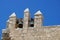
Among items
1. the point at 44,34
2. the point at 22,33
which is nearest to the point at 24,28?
the point at 22,33

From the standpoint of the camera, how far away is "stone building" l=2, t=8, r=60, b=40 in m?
18.8

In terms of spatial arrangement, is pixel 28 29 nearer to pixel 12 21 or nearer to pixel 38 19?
pixel 38 19

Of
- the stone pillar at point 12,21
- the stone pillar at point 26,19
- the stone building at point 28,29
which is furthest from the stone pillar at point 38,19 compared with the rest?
the stone pillar at point 12,21

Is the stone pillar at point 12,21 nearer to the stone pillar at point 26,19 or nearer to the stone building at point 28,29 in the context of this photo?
the stone building at point 28,29

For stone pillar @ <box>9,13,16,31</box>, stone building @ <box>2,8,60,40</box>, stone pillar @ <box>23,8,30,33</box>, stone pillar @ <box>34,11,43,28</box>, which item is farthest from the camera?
stone pillar @ <box>9,13,16,31</box>

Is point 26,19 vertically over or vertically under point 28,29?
over

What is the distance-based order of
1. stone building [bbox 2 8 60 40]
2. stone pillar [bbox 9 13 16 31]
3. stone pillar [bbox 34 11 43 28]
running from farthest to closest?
stone pillar [bbox 9 13 16 31] → stone pillar [bbox 34 11 43 28] → stone building [bbox 2 8 60 40]

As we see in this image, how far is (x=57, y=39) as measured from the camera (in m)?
18.5

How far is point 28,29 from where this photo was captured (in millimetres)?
19469

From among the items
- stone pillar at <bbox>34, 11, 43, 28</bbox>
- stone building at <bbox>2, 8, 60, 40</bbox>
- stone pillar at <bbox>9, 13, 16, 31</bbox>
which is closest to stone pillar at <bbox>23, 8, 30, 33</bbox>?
stone building at <bbox>2, 8, 60, 40</bbox>

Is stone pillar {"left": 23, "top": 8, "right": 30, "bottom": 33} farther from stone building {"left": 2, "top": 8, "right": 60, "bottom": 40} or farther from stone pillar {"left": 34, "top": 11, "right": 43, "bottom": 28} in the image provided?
stone pillar {"left": 34, "top": 11, "right": 43, "bottom": 28}

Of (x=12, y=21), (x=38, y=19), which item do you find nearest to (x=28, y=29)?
(x=38, y=19)

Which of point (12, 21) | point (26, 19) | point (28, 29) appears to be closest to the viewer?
point (28, 29)

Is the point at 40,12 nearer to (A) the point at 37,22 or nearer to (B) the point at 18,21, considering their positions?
(A) the point at 37,22
